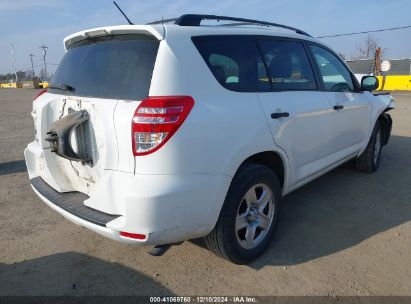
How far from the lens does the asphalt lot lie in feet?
8.67

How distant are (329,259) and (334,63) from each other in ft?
7.91

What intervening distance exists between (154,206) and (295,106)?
167 cm

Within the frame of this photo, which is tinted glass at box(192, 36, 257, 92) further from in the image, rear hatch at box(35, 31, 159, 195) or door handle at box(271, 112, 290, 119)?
rear hatch at box(35, 31, 159, 195)

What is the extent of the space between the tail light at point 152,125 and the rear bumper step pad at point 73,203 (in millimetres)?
523

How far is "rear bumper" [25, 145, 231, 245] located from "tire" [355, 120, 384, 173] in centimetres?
330

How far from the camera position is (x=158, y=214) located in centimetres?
217

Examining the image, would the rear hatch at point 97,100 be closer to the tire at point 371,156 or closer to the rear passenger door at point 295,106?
the rear passenger door at point 295,106

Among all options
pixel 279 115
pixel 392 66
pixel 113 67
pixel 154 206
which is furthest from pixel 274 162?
pixel 392 66

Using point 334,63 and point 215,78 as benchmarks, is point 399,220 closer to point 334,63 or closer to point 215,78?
point 334,63

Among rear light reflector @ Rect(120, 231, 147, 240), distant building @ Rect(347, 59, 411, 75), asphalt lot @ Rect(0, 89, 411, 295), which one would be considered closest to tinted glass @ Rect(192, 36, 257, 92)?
rear light reflector @ Rect(120, 231, 147, 240)

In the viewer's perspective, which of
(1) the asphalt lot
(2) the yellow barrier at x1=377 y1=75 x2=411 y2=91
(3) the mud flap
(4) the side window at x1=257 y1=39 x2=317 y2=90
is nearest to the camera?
(3) the mud flap

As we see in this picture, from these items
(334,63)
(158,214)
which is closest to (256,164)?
(158,214)

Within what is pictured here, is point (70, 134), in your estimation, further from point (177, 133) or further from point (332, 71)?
point (332, 71)

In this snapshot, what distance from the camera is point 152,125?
2.15 m
